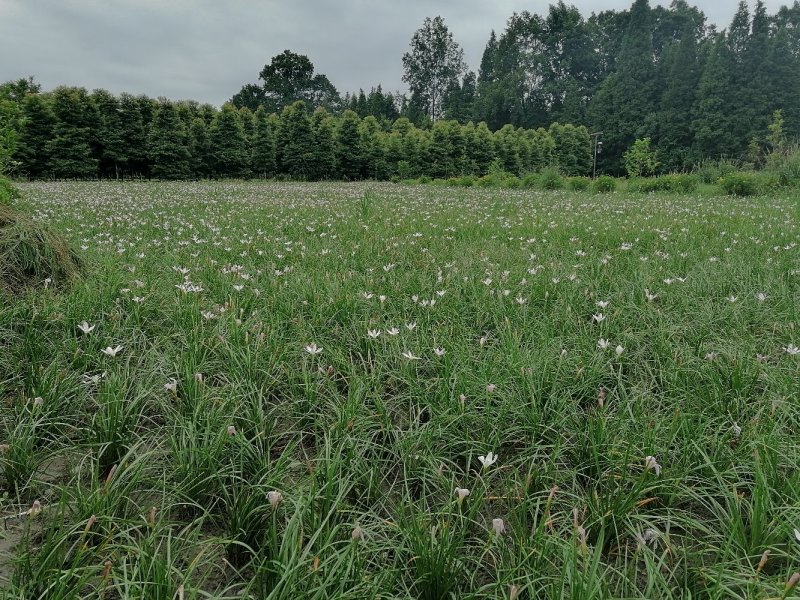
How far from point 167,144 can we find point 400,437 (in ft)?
126

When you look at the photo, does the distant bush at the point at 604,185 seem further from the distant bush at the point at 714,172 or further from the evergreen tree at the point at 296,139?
the evergreen tree at the point at 296,139

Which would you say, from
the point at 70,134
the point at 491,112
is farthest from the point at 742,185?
the point at 491,112

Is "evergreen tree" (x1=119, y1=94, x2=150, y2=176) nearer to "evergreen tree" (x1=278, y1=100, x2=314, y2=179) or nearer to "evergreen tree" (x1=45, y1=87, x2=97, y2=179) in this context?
"evergreen tree" (x1=45, y1=87, x2=97, y2=179)

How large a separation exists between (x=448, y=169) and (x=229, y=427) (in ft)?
139

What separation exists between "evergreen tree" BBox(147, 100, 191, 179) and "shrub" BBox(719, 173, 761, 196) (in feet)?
112

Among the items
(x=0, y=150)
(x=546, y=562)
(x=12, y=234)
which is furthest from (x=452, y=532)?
(x=0, y=150)

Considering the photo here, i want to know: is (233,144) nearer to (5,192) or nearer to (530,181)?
(530,181)

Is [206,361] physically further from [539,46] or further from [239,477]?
[539,46]

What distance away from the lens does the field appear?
4.52 ft

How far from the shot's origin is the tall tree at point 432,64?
249ft

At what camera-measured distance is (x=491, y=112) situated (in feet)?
231

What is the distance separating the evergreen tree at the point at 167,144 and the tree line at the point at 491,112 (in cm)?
10

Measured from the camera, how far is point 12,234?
144 inches

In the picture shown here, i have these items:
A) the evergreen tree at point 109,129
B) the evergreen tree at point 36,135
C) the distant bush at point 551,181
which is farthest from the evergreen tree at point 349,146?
the distant bush at point 551,181
